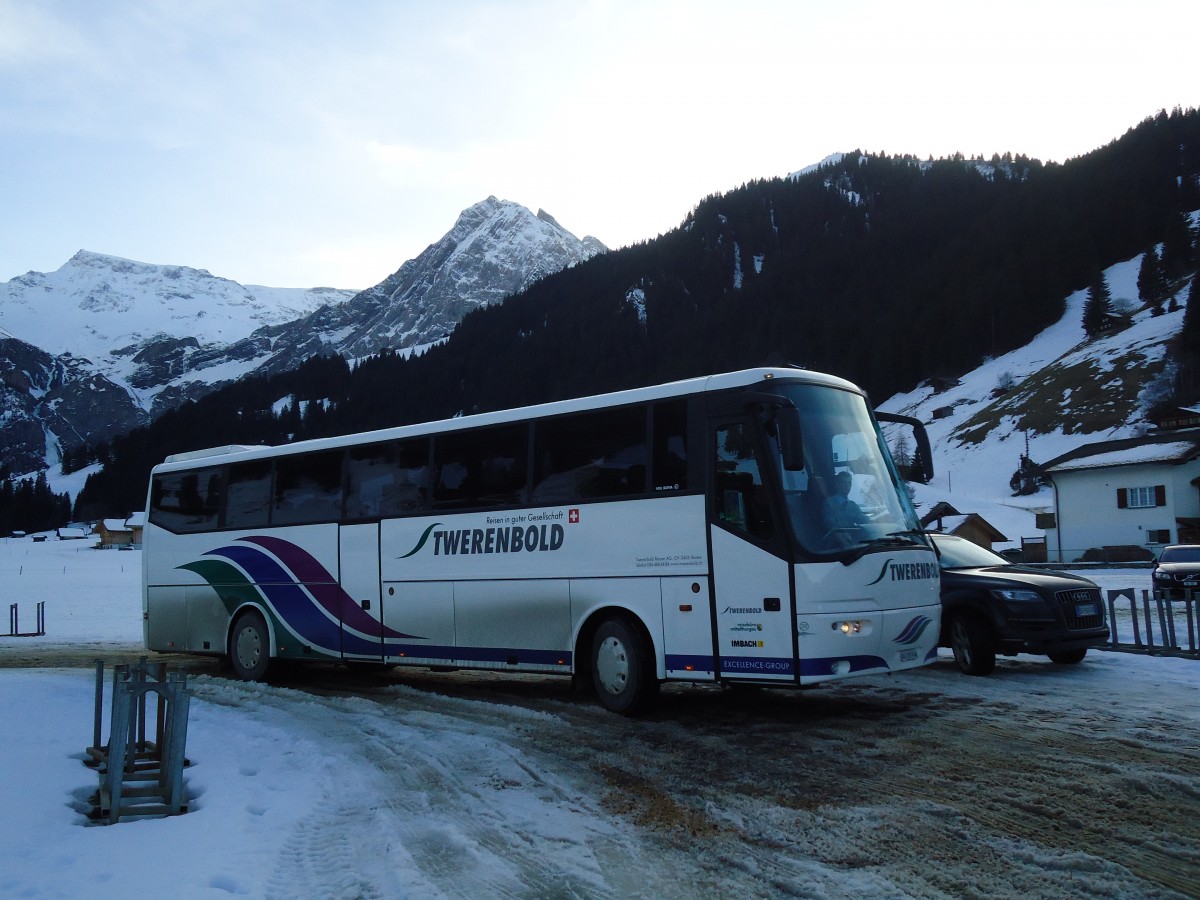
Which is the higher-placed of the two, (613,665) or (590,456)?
(590,456)

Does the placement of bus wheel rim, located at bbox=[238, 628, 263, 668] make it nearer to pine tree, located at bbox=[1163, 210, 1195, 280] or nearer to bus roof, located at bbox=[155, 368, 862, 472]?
bus roof, located at bbox=[155, 368, 862, 472]

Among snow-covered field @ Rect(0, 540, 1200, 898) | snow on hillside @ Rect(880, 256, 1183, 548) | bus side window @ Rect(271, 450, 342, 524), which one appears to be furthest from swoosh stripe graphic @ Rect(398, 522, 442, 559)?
snow on hillside @ Rect(880, 256, 1183, 548)

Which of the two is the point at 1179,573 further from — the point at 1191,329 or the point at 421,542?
the point at 1191,329

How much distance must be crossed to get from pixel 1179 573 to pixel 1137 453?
30.0 meters

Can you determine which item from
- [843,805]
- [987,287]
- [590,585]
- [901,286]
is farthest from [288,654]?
[901,286]

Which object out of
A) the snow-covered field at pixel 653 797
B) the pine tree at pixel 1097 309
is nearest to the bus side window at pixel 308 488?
the snow-covered field at pixel 653 797

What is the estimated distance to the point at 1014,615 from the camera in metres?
11.4

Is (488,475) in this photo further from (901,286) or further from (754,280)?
(754,280)

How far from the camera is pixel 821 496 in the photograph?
338 inches

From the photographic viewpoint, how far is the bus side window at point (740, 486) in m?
8.58

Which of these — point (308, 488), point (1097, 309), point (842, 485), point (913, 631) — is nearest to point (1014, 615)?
point (913, 631)

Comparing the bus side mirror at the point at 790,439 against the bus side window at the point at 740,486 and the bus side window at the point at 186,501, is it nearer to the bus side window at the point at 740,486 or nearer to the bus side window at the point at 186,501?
the bus side window at the point at 740,486

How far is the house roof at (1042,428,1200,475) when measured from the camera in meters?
47.7

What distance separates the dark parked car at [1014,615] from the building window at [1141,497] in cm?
4263
